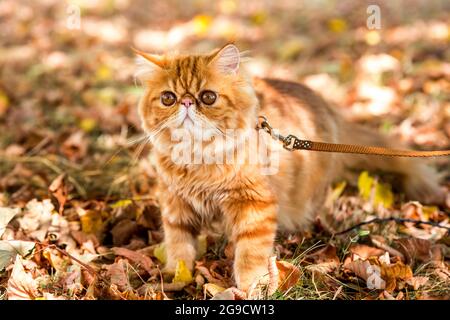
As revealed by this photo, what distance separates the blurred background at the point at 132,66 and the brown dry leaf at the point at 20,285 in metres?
0.97

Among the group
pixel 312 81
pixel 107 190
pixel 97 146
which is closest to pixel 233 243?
pixel 107 190

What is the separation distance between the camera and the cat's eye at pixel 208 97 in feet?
7.94

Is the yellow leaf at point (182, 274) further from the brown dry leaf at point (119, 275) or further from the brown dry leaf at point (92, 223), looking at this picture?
the brown dry leaf at point (92, 223)

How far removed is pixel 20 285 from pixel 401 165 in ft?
7.59

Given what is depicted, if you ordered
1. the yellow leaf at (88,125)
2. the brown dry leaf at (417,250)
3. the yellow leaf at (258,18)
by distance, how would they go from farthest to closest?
1. the yellow leaf at (258,18)
2. the yellow leaf at (88,125)
3. the brown dry leaf at (417,250)

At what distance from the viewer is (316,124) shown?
3.19 m

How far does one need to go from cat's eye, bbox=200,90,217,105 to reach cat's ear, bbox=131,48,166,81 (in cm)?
26

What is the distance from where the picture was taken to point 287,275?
229 centimetres

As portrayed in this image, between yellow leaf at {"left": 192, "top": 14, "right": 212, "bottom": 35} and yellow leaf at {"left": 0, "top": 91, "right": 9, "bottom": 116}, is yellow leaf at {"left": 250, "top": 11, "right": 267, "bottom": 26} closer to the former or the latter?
yellow leaf at {"left": 192, "top": 14, "right": 212, "bottom": 35}

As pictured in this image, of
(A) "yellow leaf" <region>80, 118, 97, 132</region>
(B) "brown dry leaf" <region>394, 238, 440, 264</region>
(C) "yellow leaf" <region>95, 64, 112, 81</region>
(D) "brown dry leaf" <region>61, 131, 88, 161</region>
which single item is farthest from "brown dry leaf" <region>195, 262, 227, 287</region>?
(C) "yellow leaf" <region>95, 64, 112, 81</region>

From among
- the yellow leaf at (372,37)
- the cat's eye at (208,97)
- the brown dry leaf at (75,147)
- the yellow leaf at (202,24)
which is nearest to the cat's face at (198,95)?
the cat's eye at (208,97)

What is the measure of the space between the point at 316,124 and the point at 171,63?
3.42 ft

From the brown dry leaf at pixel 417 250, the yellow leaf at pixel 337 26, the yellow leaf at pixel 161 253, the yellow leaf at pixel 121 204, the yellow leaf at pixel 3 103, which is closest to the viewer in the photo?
the brown dry leaf at pixel 417 250

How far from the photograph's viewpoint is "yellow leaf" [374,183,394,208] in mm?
3271
